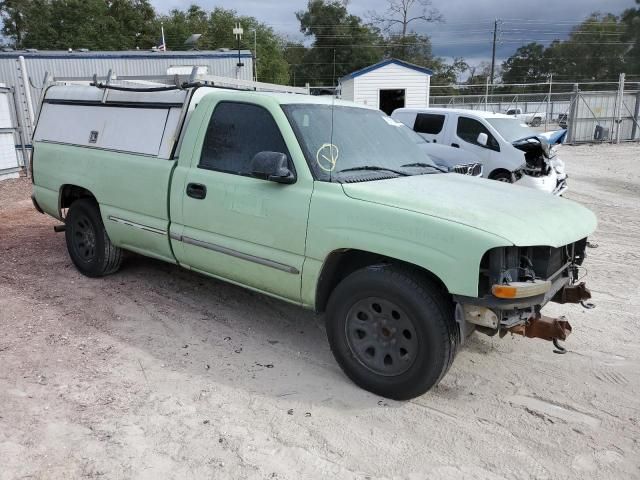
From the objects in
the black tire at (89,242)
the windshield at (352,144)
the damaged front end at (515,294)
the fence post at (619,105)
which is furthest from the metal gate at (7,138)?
the fence post at (619,105)

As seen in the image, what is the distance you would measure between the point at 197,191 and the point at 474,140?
796cm

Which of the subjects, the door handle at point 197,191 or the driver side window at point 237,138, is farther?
the door handle at point 197,191

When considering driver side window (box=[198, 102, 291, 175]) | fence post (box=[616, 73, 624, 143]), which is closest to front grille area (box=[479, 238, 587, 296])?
driver side window (box=[198, 102, 291, 175])

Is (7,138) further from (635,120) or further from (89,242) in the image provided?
(635,120)

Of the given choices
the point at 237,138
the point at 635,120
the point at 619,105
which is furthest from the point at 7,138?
the point at 635,120

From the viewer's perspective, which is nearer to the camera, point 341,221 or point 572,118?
point 341,221

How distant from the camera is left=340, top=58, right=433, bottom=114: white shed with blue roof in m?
23.0

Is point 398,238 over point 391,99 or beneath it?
beneath

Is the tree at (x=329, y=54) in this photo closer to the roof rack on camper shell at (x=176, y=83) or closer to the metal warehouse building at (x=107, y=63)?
the metal warehouse building at (x=107, y=63)

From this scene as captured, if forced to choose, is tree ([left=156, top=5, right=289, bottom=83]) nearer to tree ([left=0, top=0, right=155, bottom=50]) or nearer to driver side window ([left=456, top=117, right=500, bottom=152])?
tree ([left=0, top=0, right=155, bottom=50])

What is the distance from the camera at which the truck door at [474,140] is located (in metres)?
10.6

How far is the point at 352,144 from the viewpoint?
400cm

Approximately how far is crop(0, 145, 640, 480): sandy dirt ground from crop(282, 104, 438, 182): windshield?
4.79 ft

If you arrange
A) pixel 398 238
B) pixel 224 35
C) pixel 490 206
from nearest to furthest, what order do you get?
pixel 398 238
pixel 490 206
pixel 224 35
